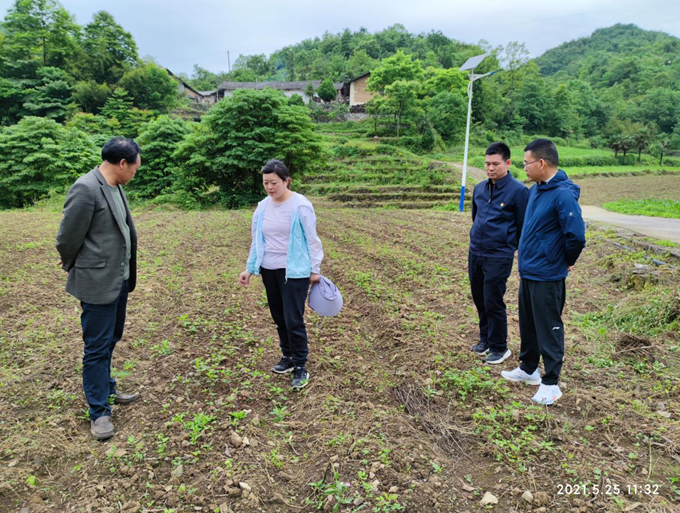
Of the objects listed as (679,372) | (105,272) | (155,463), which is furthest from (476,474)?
(105,272)

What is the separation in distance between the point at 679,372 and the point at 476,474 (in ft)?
7.83

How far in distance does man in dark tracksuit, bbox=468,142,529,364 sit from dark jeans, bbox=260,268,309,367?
1.61 meters

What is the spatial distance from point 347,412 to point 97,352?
1.74 meters

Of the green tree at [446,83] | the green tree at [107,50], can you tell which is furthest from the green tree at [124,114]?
the green tree at [446,83]

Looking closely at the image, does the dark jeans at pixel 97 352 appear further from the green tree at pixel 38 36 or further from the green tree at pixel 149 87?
the green tree at pixel 38 36

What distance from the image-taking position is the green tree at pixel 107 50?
125 feet

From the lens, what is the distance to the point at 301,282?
3.24 metres

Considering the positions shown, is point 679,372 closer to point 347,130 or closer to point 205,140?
point 205,140

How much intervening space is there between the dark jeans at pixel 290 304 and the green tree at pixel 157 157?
1725 centimetres

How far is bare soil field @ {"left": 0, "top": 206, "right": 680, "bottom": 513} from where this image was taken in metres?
2.25

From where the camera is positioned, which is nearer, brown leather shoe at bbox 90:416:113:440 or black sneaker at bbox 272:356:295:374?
brown leather shoe at bbox 90:416:113:440

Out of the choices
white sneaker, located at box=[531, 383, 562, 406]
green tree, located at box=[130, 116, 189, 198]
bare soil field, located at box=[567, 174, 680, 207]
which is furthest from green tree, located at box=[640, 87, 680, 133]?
white sneaker, located at box=[531, 383, 562, 406]

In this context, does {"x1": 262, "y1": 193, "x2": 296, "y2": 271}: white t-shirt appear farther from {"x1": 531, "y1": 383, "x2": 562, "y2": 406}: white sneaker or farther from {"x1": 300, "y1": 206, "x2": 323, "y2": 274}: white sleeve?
{"x1": 531, "y1": 383, "x2": 562, "y2": 406}: white sneaker

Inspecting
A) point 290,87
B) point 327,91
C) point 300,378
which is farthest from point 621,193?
point 290,87
